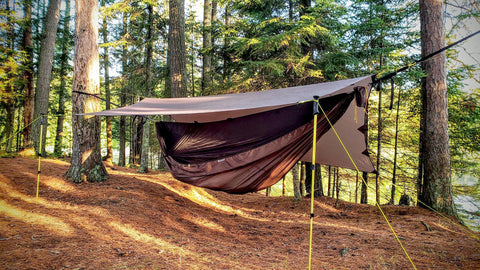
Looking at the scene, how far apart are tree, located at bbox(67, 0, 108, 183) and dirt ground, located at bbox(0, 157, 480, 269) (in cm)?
23

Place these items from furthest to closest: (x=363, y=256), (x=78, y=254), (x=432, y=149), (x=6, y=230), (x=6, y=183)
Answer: (x=432, y=149) → (x=6, y=183) → (x=363, y=256) → (x=6, y=230) → (x=78, y=254)

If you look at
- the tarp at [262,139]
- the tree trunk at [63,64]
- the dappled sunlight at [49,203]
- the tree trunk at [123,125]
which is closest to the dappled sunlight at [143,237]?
the dappled sunlight at [49,203]

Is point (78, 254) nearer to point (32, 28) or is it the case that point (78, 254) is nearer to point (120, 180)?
point (120, 180)

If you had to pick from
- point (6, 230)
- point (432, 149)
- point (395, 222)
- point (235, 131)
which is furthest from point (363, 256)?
point (6, 230)

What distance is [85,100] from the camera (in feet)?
11.1

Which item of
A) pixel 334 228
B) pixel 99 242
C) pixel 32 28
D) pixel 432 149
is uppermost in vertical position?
pixel 32 28

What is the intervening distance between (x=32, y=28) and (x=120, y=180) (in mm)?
6102

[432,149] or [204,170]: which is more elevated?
[432,149]

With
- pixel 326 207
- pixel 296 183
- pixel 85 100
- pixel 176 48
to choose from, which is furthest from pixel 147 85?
pixel 326 207

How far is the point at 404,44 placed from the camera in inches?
184

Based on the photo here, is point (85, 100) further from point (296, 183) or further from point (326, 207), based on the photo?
point (326, 207)

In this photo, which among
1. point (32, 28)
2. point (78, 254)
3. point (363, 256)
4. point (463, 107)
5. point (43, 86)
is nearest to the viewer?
point (78, 254)

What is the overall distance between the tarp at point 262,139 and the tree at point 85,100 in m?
0.97

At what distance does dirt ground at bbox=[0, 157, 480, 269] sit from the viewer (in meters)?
1.91
